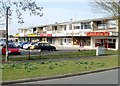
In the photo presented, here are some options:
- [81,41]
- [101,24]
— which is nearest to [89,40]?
[81,41]

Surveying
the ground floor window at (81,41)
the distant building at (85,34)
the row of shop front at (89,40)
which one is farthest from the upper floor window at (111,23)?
the ground floor window at (81,41)

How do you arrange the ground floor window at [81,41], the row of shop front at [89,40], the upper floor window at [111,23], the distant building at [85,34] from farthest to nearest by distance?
1. the ground floor window at [81,41]
2. the distant building at [85,34]
3. the row of shop front at [89,40]
4. the upper floor window at [111,23]

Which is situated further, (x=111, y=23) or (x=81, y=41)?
(x=81, y=41)

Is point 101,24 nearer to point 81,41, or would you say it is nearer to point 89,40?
point 89,40

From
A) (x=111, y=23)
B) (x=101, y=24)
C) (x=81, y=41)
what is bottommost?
(x=81, y=41)

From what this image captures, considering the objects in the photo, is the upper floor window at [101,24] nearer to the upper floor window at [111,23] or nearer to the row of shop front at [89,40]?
the upper floor window at [111,23]

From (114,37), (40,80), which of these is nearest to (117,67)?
(40,80)

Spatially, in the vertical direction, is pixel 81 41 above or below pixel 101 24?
below

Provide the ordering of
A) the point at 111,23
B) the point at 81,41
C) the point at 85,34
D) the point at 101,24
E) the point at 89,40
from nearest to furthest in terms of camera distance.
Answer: the point at 111,23
the point at 101,24
the point at 85,34
the point at 89,40
the point at 81,41

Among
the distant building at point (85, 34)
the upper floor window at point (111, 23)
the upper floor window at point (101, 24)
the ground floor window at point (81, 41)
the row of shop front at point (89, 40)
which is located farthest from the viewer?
the ground floor window at point (81, 41)

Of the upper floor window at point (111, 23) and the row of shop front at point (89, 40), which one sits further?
the row of shop front at point (89, 40)

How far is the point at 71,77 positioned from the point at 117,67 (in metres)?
6.52

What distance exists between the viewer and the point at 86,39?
229ft

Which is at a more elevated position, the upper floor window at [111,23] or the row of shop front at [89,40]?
the upper floor window at [111,23]
